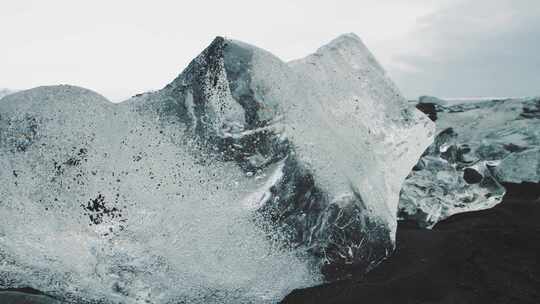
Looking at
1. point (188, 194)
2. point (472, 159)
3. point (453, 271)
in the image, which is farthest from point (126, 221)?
point (472, 159)

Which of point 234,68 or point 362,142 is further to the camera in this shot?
point 362,142

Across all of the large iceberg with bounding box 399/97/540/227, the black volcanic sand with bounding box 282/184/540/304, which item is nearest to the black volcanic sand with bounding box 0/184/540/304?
the black volcanic sand with bounding box 282/184/540/304

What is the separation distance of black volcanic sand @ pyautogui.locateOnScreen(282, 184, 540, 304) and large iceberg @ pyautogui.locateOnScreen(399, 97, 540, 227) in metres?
0.34

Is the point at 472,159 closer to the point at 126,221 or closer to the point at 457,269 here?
the point at 457,269

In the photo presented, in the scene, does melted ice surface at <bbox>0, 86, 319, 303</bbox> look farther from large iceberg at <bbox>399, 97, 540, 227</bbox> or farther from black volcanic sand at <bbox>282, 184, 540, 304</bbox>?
large iceberg at <bbox>399, 97, 540, 227</bbox>

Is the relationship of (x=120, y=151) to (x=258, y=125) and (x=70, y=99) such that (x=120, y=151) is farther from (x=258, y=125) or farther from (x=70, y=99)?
(x=258, y=125)

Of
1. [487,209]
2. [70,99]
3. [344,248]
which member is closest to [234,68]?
[70,99]

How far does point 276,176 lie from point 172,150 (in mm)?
732

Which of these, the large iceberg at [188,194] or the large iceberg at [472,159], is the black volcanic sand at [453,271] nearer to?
the large iceberg at [188,194]

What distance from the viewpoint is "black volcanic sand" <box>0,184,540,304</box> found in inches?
92.3

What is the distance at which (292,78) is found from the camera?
119 inches

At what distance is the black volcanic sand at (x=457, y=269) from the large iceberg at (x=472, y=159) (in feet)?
1.11

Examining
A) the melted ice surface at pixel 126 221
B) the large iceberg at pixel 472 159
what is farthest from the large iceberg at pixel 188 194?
the large iceberg at pixel 472 159

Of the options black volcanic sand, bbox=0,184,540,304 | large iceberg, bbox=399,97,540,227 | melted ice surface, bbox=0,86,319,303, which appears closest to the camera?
black volcanic sand, bbox=0,184,540,304
